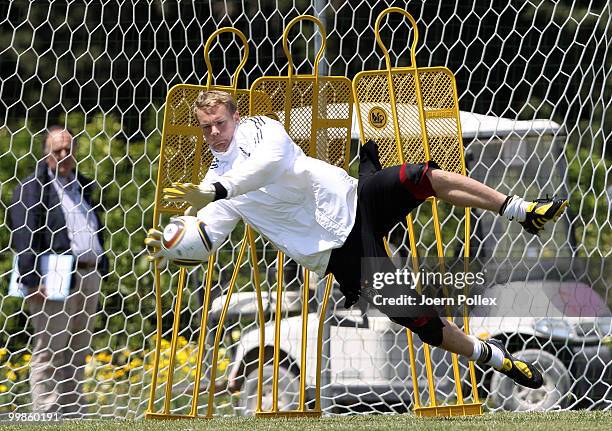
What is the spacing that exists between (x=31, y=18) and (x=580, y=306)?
151 inches

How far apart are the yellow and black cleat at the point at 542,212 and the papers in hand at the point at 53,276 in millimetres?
2918

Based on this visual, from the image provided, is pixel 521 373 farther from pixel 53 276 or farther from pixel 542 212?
pixel 53 276

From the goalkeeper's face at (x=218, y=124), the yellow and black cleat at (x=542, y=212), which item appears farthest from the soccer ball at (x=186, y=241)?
the yellow and black cleat at (x=542, y=212)

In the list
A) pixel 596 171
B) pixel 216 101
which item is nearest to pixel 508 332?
pixel 596 171

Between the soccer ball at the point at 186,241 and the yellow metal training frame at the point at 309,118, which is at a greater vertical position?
the yellow metal training frame at the point at 309,118

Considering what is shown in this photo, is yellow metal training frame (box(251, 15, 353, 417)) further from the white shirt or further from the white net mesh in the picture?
the white shirt

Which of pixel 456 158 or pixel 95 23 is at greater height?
pixel 95 23

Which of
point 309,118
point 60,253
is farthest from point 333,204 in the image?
point 60,253

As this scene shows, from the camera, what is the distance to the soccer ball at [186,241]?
505cm

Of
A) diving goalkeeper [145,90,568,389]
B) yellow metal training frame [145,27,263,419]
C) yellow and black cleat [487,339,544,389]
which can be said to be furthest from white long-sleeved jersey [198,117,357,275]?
yellow and black cleat [487,339,544,389]

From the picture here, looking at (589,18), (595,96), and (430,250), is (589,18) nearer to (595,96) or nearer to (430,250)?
(595,96)

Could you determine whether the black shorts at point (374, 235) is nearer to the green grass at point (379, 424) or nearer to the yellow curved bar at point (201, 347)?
the green grass at point (379, 424)

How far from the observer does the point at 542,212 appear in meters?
4.99

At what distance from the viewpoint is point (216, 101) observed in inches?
206
